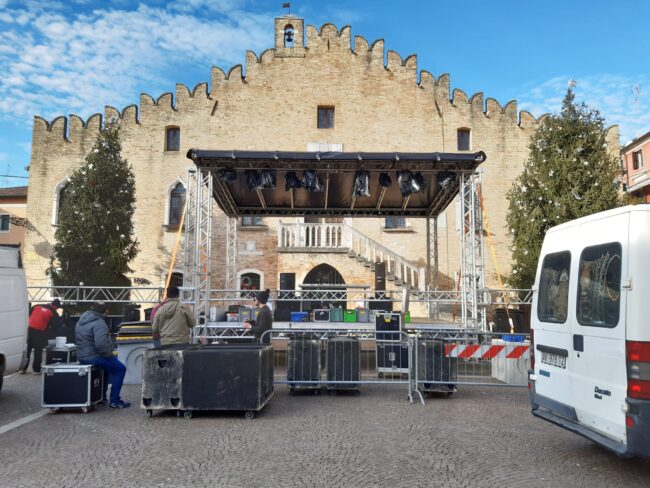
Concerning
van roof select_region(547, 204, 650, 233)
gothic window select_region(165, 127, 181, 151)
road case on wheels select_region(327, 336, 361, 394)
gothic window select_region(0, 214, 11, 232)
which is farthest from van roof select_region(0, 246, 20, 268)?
gothic window select_region(0, 214, 11, 232)

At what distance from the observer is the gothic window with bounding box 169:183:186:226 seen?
24.5 metres

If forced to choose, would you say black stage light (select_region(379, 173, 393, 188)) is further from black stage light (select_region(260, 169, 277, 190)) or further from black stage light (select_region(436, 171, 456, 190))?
black stage light (select_region(260, 169, 277, 190))

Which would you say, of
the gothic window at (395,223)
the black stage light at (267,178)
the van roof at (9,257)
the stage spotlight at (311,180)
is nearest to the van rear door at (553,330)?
the stage spotlight at (311,180)

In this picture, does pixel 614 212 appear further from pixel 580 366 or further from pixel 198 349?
pixel 198 349

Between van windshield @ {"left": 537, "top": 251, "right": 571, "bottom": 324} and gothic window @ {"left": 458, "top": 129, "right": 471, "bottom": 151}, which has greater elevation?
gothic window @ {"left": 458, "top": 129, "right": 471, "bottom": 151}

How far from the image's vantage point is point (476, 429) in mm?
6824

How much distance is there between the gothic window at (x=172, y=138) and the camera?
81.7 feet

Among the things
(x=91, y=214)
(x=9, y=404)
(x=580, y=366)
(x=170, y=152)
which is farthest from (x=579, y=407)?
(x=170, y=152)

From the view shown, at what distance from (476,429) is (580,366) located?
2128 millimetres

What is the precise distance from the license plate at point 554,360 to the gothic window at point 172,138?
21.8 metres

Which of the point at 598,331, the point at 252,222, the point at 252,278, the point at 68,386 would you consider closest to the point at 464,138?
the point at 252,222

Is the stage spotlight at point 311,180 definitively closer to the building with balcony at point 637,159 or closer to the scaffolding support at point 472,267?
the scaffolding support at point 472,267

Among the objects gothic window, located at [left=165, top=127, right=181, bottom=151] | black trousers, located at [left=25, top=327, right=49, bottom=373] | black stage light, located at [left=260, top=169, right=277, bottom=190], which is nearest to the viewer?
black trousers, located at [left=25, top=327, right=49, bottom=373]

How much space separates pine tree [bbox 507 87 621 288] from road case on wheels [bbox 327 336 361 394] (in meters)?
11.1
